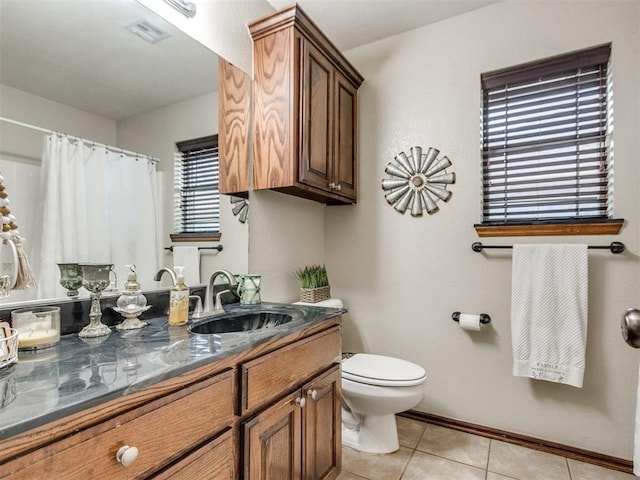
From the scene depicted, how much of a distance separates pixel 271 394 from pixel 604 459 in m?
1.84

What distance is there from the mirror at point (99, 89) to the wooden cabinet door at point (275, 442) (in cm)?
72

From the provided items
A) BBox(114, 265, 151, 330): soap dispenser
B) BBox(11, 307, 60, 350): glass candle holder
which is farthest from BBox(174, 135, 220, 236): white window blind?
BBox(11, 307, 60, 350): glass candle holder

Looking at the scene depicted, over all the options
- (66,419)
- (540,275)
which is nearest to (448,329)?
(540,275)

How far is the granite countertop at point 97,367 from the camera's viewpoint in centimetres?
59

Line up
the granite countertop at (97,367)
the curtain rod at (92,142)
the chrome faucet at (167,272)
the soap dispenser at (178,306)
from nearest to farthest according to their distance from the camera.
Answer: the granite countertop at (97,367) < the curtain rod at (92,142) < the soap dispenser at (178,306) < the chrome faucet at (167,272)

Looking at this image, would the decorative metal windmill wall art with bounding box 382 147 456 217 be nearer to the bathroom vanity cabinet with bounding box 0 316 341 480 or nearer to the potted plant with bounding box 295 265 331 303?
the potted plant with bounding box 295 265 331 303

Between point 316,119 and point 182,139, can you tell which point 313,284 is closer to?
point 316,119

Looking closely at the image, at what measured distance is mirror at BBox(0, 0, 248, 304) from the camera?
1029 mm

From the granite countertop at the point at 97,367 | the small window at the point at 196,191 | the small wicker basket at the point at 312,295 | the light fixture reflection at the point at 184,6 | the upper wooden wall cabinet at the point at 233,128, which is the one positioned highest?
the light fixture reflection at the point at 184,6

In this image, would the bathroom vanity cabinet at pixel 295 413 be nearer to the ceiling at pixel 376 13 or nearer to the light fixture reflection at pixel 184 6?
the light fixture reflection at pixel 184 6

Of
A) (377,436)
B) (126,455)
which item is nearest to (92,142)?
(126,455)

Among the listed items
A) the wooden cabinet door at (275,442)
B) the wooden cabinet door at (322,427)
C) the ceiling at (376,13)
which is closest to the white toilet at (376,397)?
the wooden cabinet door at (322,427)

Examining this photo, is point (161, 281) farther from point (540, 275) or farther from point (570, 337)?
point (570, 337)

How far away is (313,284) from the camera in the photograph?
2246 millimetres
